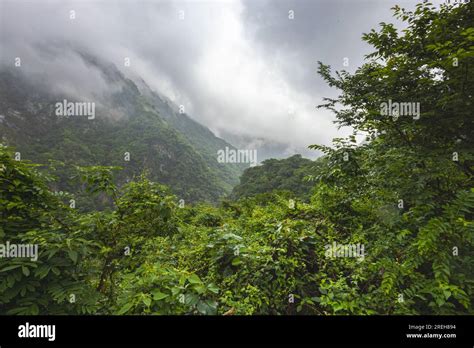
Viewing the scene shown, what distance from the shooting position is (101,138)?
115062 millimetres

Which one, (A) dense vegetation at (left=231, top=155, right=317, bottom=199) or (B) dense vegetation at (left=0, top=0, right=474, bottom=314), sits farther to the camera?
(A) dense vegetation at (left=231, top=155, right=317, bottom=199)

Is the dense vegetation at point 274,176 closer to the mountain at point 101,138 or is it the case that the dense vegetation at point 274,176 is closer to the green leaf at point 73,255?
the mountain at point 101,138

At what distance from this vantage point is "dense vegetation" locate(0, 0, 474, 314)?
2.37 meters

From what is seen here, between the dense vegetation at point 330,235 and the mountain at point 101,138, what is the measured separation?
77974mm

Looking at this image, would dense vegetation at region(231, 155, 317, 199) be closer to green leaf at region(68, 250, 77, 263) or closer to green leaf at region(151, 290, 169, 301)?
green leaf at region(151, 290, 169, 301)

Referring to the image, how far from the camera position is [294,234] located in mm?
3473

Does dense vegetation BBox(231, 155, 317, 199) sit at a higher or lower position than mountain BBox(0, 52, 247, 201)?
lower

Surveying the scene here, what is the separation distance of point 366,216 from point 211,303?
3500 millimetres

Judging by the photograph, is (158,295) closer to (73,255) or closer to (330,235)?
(73,255)

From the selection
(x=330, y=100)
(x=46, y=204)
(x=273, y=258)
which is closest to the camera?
(x=46, y=204)

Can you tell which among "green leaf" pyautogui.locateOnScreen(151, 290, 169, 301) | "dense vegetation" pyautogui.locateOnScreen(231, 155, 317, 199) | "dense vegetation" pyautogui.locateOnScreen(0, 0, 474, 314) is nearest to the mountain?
"dense vegetation" pyautogui.locateOnScreen(231, 155, 317, 199)

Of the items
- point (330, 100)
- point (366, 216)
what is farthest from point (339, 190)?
point (330, 100)

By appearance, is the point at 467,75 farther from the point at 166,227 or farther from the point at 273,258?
the point at 166,227

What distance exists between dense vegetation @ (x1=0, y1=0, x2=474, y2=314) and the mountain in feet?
256
